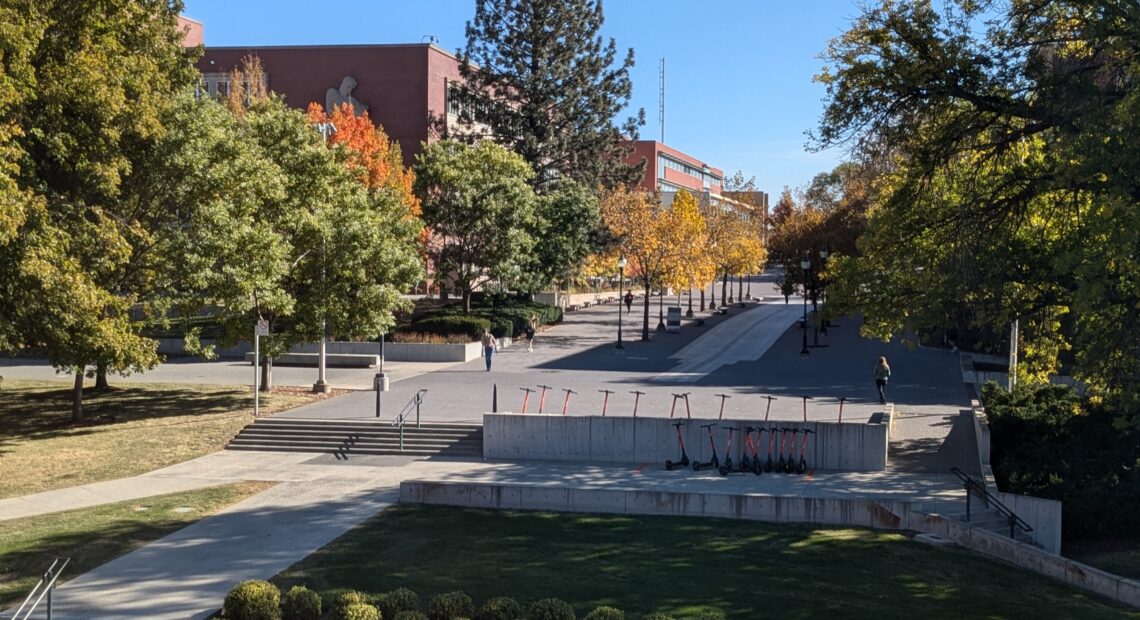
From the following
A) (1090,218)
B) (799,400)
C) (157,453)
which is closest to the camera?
(1090,218)

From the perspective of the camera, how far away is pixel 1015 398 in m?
27.0

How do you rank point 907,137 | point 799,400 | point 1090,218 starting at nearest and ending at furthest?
point 1090,218, point 907,137, point 799,400

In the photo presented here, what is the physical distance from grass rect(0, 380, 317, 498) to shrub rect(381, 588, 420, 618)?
13.2 meters

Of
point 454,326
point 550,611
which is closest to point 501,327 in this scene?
point 454,326

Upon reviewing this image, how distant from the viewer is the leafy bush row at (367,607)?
42.1 ft

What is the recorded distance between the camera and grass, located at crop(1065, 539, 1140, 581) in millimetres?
17003

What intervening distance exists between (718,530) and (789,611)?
4.79 meters

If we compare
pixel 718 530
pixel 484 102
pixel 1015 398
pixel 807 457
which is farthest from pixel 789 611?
pixel 484 102

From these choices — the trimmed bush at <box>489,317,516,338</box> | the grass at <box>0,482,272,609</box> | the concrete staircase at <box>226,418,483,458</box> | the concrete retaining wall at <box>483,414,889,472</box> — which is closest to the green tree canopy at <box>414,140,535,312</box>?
the trimmed bush at <box>489,317,516,338</box>

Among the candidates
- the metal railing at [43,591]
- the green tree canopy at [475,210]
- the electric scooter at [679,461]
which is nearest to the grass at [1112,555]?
the electric scooter at [679,461]

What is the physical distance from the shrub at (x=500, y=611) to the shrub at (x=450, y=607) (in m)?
0.15

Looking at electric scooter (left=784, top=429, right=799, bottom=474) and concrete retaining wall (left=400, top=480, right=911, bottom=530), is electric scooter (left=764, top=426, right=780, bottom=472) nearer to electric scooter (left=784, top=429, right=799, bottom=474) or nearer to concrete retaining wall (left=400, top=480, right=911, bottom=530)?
electric scooter (left=784, top=429, right=799, bottom=474)

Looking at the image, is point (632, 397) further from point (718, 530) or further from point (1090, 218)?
point (1090, 218)

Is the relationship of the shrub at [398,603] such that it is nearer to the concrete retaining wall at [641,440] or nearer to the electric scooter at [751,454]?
the electric scooter at [751,454]
